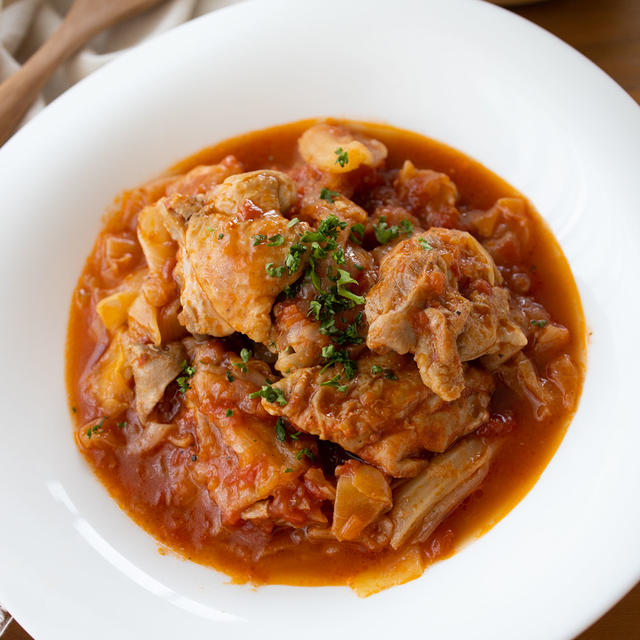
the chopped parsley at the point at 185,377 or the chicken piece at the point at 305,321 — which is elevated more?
the chicken piece at the point at 305,321

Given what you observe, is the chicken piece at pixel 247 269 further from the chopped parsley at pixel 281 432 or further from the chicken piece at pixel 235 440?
the chopped parsley at pixel 281 432

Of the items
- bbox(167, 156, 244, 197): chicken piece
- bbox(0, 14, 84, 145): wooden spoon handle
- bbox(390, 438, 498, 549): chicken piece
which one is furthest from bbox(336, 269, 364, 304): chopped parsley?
bbox(0, 14, 84, 145): wooden spoon handle

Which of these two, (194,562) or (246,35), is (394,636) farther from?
(246,35)

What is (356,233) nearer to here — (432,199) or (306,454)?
(432,199)

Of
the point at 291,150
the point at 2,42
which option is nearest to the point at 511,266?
the point at 291,150

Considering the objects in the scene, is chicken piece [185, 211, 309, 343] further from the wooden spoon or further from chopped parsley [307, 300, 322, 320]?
the wooden spoon

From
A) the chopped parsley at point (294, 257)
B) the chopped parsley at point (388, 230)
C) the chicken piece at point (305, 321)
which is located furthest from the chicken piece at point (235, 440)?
the chopped parsley at point (388, 230)

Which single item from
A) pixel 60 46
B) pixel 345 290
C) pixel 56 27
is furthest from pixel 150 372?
pixel 56 27
